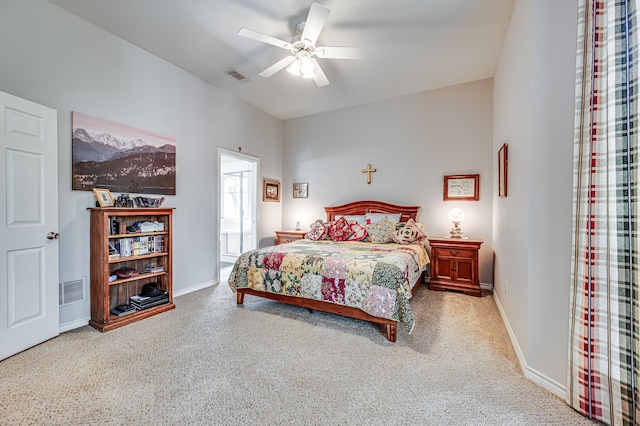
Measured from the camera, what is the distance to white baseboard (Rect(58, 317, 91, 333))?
8.58 feet

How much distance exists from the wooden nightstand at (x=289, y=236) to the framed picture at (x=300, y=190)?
876 millimetres

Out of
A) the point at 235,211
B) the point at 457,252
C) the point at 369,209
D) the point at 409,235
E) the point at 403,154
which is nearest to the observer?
the point at 457,252

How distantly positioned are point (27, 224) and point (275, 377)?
2.44 m

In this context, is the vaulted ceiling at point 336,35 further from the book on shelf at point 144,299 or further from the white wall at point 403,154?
the book on shelf at point 144,299

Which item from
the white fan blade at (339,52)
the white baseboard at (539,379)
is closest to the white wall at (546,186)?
the white baseboard at (539,379)

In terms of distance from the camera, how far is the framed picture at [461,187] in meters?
4.16

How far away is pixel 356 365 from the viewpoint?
206 centimetres

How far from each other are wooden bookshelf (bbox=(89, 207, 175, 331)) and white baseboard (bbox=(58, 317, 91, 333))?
2.6 inches

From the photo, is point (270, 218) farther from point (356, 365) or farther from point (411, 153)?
point (356, 365)

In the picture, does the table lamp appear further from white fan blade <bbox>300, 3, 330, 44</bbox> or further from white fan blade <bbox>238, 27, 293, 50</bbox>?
white fan blade <bbox>238, 27, 293, 50</bbox>

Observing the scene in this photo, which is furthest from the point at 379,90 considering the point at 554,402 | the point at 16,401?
the point at 16,401

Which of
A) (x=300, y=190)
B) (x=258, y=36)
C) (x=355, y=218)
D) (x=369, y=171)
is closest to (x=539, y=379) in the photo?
(x=355, y=218)

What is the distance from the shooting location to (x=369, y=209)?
193 inches

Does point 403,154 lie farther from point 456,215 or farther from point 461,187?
point 456,215
